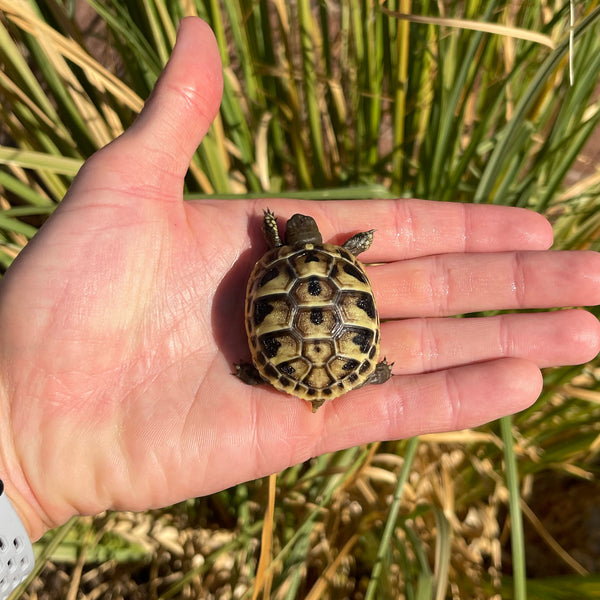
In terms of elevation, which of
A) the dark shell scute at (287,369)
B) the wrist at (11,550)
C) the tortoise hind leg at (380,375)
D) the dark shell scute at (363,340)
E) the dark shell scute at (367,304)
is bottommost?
the wrist at (11,550)

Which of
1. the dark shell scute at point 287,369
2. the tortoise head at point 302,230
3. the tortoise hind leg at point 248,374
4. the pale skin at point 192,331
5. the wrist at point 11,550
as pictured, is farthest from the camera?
the tortoise head at point 302,230

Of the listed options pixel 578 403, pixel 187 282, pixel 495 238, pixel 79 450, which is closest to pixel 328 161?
pixel 495 238

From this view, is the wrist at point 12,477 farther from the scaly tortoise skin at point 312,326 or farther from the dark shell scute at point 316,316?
the dark shell scute at point 316,316

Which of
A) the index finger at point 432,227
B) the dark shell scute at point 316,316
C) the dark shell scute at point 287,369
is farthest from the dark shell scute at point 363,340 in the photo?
the index finger at point 432,227

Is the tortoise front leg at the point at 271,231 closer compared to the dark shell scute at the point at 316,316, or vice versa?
the dark shell scute at the point at 316,316

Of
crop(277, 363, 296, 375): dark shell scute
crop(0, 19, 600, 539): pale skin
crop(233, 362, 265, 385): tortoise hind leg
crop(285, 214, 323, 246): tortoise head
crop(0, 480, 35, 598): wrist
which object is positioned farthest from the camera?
crop(285, 214, 323, 246): tortoise head

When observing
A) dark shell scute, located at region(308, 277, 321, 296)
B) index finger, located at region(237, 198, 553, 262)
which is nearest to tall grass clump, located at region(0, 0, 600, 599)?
index finger, located at region(237, 198, 553, 262)

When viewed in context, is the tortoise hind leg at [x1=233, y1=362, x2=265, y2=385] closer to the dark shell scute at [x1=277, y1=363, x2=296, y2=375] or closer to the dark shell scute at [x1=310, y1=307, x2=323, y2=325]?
the dark shell scute at [x1=277, y1=363, x2=296, y2=375]
